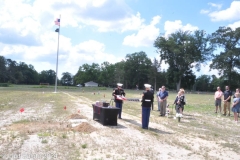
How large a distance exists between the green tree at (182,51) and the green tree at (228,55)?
4938 mm

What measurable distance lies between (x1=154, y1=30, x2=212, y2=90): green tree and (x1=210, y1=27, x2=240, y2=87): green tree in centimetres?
494

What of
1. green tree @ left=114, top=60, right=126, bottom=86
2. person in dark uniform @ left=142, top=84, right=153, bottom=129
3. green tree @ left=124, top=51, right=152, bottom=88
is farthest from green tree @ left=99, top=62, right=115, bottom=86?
person in dark uniform @ left=142, top=84, right=153, bottom=129

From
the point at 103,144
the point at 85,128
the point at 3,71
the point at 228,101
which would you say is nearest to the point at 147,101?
the point at 85,128

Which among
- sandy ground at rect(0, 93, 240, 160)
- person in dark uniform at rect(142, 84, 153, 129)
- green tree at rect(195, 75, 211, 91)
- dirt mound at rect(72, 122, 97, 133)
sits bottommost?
sandy ground at rect(0, 93, 240, 160)

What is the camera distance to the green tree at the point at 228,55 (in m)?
73.3

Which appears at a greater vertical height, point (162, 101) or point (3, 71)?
point (3, 71)

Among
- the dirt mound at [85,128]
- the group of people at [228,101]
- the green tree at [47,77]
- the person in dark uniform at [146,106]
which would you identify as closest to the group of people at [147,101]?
the person in dark uniform at [146,106]

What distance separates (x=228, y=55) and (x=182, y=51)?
13620 mm

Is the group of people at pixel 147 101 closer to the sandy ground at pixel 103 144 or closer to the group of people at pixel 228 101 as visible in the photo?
the sandy ground at pixel 103 144

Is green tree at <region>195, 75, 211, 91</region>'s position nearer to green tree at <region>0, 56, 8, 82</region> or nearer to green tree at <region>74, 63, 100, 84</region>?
green tree at <region>74, 63, 100, 84</region>

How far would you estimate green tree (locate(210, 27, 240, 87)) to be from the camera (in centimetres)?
7331

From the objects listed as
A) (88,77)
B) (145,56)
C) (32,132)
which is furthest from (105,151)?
(88,77)

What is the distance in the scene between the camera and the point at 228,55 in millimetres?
72000

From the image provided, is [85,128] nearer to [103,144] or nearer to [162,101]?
[103,144]
